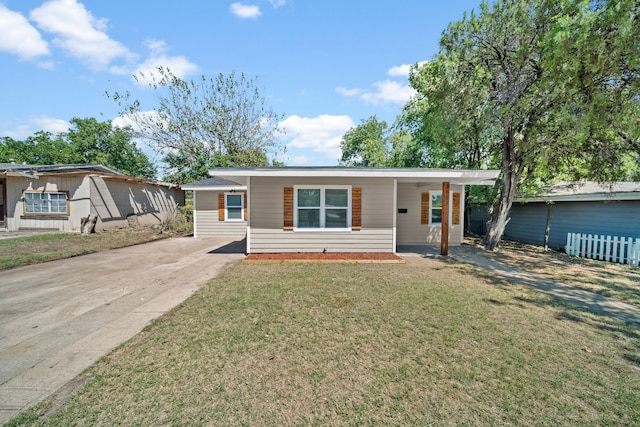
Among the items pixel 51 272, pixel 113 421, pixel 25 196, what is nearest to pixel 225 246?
pixel 51 272

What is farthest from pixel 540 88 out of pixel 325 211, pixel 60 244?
pixel 60 244

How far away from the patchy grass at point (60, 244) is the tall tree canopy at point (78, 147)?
23.8 m

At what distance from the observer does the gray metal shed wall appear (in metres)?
8.65

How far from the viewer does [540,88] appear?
7.63m

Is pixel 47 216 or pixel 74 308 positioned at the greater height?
pixel 47 216

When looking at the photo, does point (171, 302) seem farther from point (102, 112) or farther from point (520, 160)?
point (102, 112)

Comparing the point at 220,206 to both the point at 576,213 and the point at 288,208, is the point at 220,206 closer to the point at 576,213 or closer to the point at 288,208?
the point at 288,208

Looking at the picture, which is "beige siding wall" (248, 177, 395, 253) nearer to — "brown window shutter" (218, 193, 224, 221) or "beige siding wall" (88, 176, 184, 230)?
"brown window shutter" (218, 193, 224, 221)

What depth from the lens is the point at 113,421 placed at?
6.75ft

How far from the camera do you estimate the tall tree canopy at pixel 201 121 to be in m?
21.4

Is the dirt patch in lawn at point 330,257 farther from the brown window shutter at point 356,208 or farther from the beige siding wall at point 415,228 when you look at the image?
the beige siding wall at point 415,228

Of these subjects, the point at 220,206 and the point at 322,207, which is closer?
the point at 322,207

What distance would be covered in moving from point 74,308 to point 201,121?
69.2 feet

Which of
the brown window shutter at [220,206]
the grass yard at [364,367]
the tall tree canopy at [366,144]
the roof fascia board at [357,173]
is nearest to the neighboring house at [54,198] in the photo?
the brown window shutter at [220,206]
